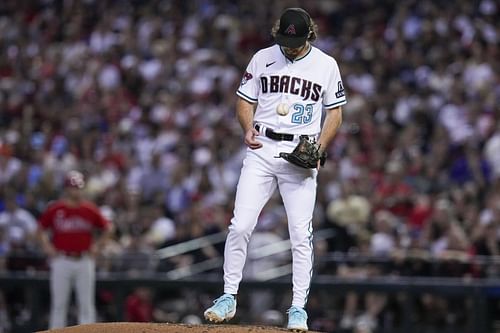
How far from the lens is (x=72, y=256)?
13727mm

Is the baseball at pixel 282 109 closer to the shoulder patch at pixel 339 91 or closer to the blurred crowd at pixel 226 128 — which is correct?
the shoulder patch at pixel 339 91

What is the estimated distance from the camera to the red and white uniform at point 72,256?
13.7m

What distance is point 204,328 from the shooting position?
7684mm

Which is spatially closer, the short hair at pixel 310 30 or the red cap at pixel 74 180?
A: the short hair at pixel 310 30

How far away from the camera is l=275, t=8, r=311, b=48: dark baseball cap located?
314 inches

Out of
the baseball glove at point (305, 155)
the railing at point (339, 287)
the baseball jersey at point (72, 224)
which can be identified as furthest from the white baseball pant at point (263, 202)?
the baseball jersey at point (72, 224)

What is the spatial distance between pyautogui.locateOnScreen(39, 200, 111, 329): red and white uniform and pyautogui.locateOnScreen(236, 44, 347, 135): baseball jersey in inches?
230

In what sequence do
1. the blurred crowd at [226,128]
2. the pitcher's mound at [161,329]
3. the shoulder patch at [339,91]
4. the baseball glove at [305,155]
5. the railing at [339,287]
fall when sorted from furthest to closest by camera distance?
the blurred crowd at [226,128] → the railing at [339,287] → the shoulder patch at [339,91] → the baseball glove at [305,155] → the pitcher's mound at [161,329]

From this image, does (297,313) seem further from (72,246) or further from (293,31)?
(72,246)

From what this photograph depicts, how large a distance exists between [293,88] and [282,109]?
→ 6.4 inches

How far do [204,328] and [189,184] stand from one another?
826 centimetres

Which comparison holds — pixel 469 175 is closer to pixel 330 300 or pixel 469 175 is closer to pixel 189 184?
pixel 330 300

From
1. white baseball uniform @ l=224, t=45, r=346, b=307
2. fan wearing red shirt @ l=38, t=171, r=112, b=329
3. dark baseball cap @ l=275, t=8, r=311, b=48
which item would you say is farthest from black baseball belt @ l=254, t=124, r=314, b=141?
fan wearing red shirt @ l=38, t=171, r=112, b=329

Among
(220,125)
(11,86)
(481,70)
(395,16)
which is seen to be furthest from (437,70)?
(11,86)
